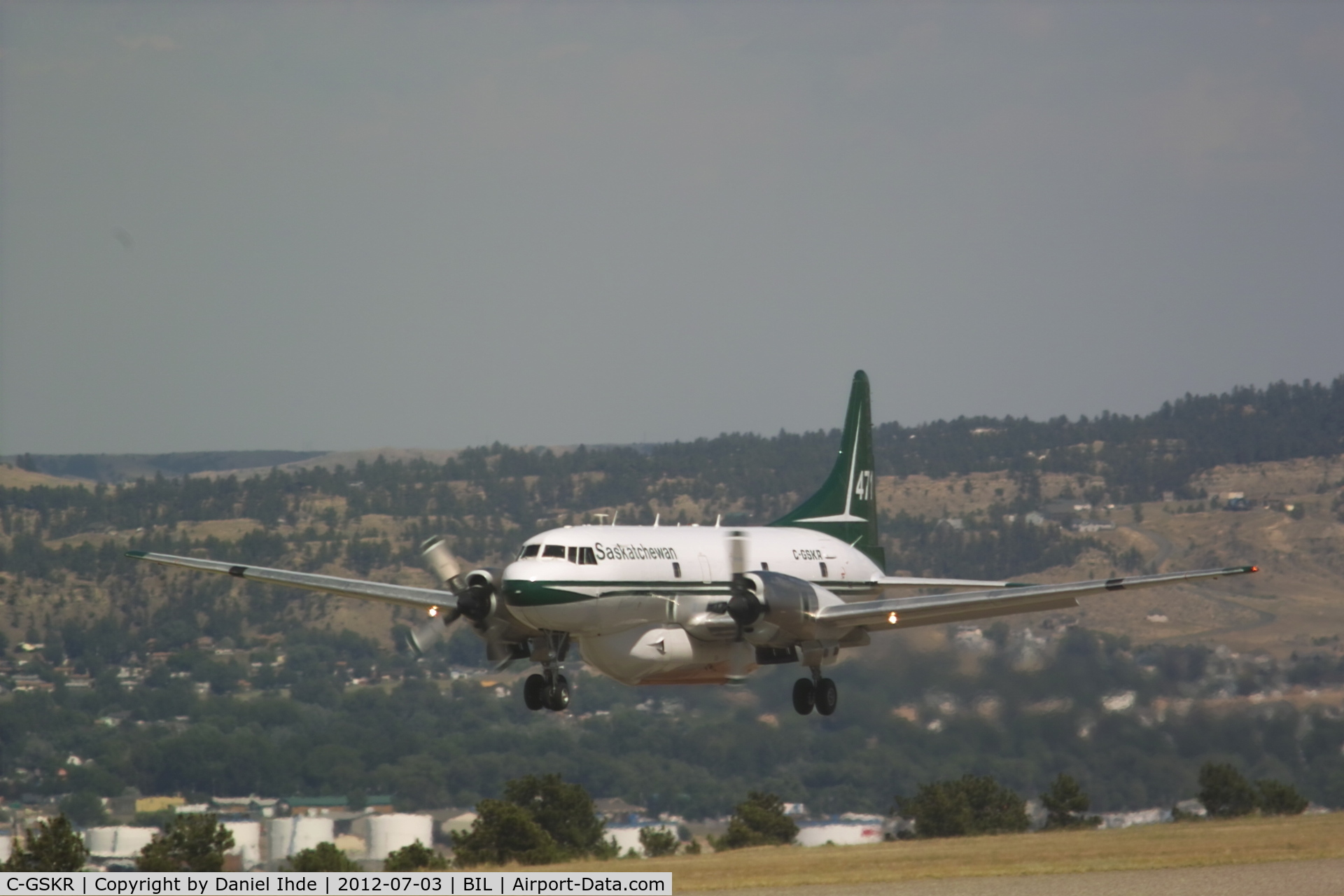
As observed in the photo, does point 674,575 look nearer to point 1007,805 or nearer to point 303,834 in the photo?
point 1007,805

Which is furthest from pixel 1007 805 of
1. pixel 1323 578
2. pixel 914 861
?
pixel 1323 578

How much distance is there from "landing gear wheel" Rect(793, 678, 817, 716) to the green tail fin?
Answer: 5795mm

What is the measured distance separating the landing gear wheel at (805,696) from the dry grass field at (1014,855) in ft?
28.6

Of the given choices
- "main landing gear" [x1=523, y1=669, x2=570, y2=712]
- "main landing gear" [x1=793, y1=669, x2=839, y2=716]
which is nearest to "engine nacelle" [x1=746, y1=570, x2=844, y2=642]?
"main landing gear" [x1=793, y1=669, x2=839, y2=716]

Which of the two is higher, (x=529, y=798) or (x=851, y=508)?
(x=851, y=508)

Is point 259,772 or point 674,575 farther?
point 259,772

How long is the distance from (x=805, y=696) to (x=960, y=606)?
6588mm

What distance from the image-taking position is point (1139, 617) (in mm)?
148625

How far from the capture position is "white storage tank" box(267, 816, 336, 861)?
101688mm

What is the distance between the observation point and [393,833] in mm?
99750

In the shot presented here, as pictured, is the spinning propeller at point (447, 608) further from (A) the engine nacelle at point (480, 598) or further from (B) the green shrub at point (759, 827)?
(B) the green shrub at point (759, 827)

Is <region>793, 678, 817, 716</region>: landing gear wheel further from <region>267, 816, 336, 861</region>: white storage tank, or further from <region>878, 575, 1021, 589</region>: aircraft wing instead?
<region>267, 816, 336, 861</region>: white storage tank

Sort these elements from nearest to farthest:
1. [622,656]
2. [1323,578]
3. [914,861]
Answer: [622,656] < [914,861] < [1323,578]

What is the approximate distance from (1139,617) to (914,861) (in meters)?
95.1
